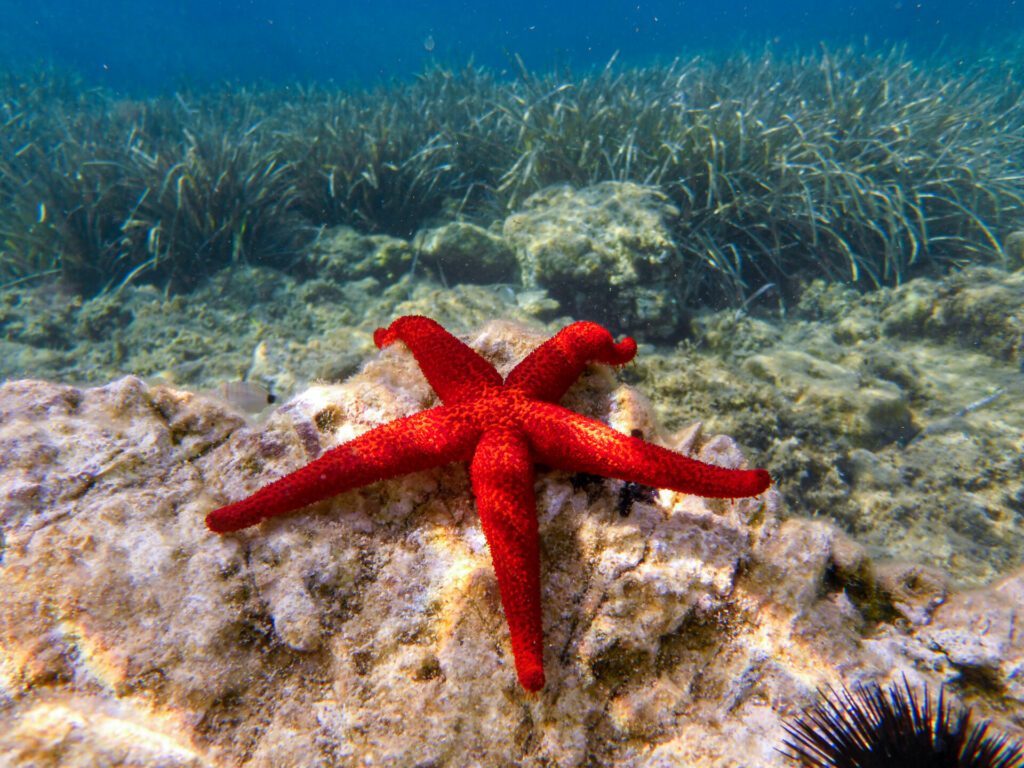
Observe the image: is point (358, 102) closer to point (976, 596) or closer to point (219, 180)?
point (219, 180)

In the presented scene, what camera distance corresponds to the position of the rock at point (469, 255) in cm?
791

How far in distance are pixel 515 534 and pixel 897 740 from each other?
4.54 feet

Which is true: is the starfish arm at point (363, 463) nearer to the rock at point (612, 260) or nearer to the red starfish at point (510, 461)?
the red starfish at point (510, 461)

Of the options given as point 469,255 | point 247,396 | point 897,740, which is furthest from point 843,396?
point 247,396

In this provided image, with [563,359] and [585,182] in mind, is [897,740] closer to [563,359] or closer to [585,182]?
[563,359]

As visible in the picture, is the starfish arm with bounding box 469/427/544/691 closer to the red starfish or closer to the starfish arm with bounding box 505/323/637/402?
the red starfish

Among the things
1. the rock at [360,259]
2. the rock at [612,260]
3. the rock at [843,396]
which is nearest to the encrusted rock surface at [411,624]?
the rock at [843,396]

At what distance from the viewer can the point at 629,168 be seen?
26.6 ft

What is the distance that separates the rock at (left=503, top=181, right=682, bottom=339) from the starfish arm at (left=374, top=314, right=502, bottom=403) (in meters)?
4.26

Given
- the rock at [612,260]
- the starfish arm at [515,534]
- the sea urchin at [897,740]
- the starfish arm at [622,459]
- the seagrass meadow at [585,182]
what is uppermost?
the seagrass meadow at [585,182]

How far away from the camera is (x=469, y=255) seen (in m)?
7.96

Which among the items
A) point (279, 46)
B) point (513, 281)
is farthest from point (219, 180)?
point (279, 46)

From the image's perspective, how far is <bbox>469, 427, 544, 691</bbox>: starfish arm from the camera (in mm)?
2002

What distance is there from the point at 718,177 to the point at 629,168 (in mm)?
1302
